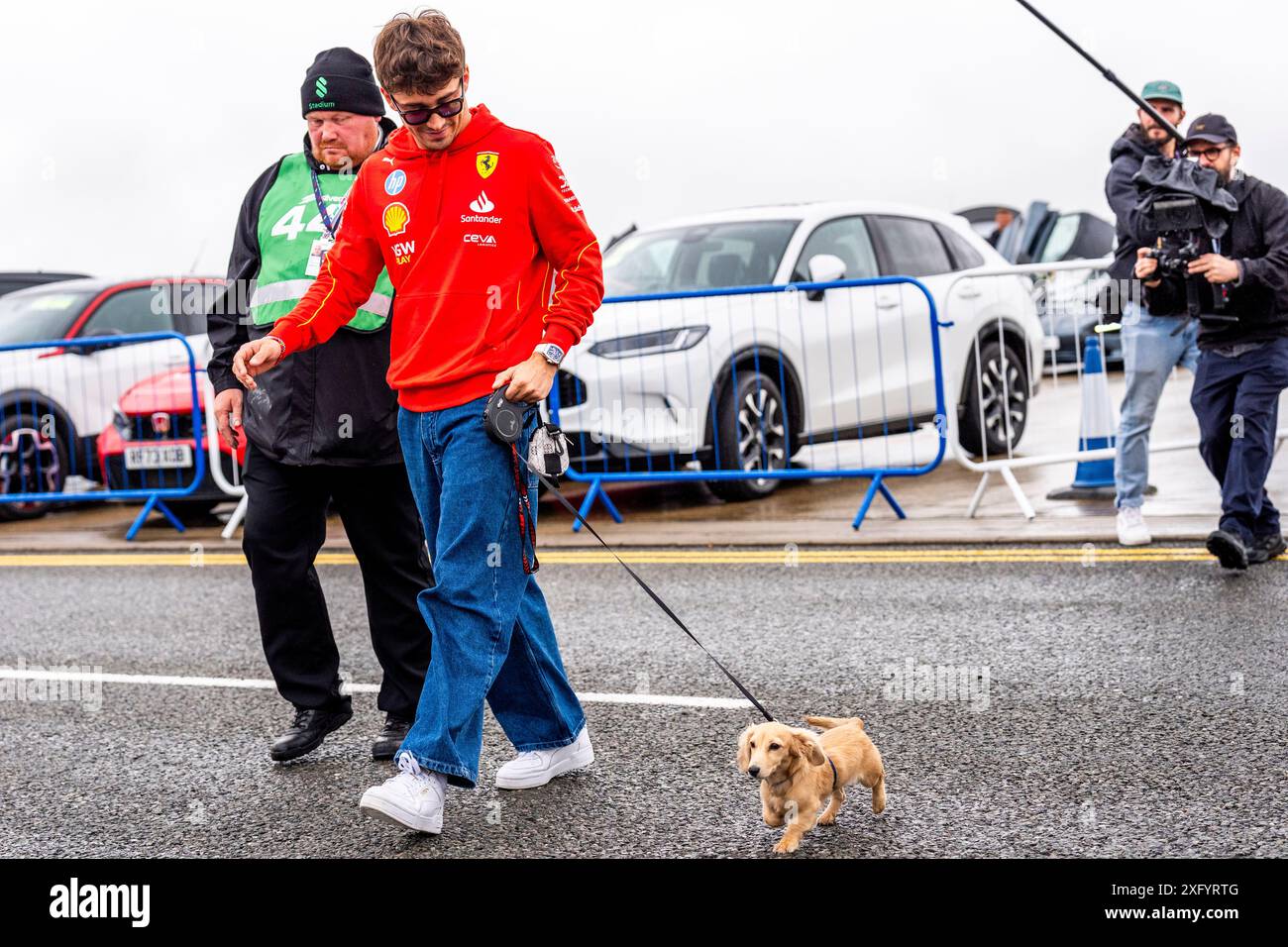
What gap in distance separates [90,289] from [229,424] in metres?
8.15

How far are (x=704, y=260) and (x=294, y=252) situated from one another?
233 inches

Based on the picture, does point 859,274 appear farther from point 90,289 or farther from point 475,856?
point 475,856

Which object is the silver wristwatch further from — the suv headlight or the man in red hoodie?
the suv headlight

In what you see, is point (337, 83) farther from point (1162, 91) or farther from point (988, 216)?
point (988, 216)

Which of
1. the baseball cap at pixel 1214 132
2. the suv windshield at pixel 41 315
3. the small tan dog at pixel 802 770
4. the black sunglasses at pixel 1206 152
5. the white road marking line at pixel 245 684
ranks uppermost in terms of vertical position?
the baseball cap at pixel 1214 132

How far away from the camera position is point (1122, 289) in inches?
297

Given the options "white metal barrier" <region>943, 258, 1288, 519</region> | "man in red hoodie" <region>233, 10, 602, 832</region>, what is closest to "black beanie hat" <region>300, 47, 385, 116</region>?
"man in red hoodie" <region>233, 10, 602, 832</region>

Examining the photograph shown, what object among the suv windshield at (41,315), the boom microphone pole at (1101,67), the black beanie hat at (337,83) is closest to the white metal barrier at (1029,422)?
the boom microphone pole at (1101,67)

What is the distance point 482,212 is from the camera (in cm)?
384

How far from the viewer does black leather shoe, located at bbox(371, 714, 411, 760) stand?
4680 mm

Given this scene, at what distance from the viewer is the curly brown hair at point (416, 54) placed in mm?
3652

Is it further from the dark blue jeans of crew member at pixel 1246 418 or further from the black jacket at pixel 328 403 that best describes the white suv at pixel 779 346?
the black jacket at pixel 328 403

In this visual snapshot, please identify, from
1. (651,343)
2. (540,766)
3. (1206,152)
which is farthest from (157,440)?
(540,766)
